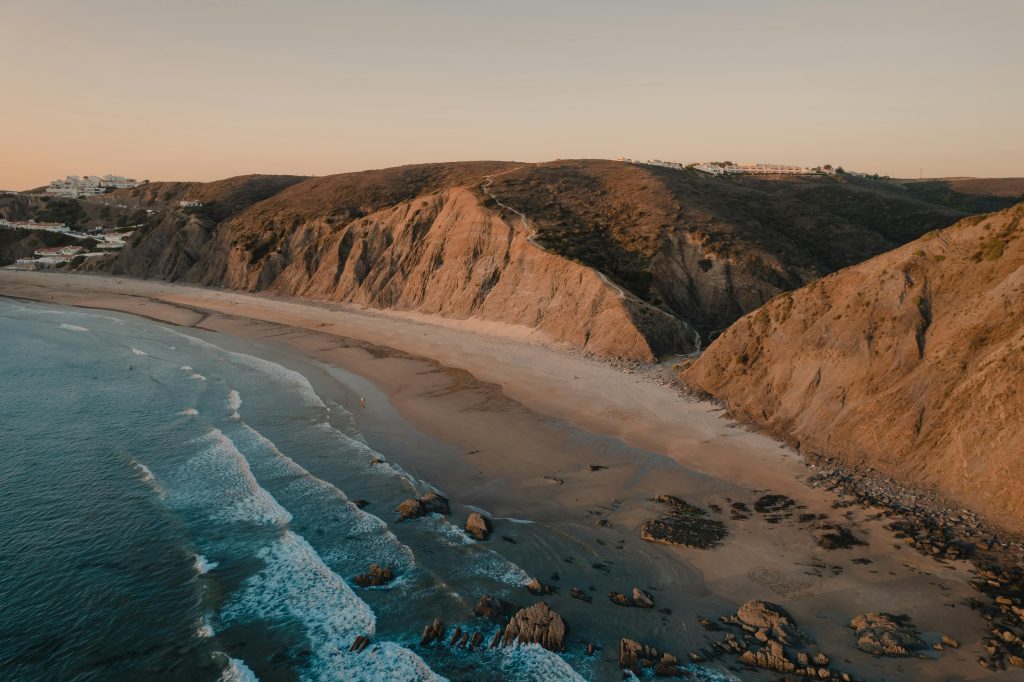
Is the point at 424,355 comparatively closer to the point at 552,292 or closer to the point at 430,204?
the point at 552,292

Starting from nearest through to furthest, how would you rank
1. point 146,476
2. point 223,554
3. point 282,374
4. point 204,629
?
point 204,629 < point 223,554 < point 146,476 < point 282,374

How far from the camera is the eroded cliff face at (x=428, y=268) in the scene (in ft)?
140

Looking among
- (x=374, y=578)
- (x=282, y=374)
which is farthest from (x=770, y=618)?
(x=282, y=374)

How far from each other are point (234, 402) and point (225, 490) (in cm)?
1215

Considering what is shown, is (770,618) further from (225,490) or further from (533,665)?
(225,490)

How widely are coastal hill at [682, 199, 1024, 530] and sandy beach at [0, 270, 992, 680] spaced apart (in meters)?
2.72

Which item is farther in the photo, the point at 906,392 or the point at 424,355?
the point at 424,355

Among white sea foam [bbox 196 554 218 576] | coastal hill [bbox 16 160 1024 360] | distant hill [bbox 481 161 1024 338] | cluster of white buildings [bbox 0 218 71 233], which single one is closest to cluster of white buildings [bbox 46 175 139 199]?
cluster of white buildings [bbox 0 218 71 233]

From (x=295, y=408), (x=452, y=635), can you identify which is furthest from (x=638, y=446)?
(x=295, y=408)

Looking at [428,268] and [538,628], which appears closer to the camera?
[538,628]

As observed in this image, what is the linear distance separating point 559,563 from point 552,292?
32.4m

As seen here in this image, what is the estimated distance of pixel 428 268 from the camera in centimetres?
6053

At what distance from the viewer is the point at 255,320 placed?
6006 centimetres

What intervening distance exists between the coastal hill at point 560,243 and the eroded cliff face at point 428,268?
0.16m
